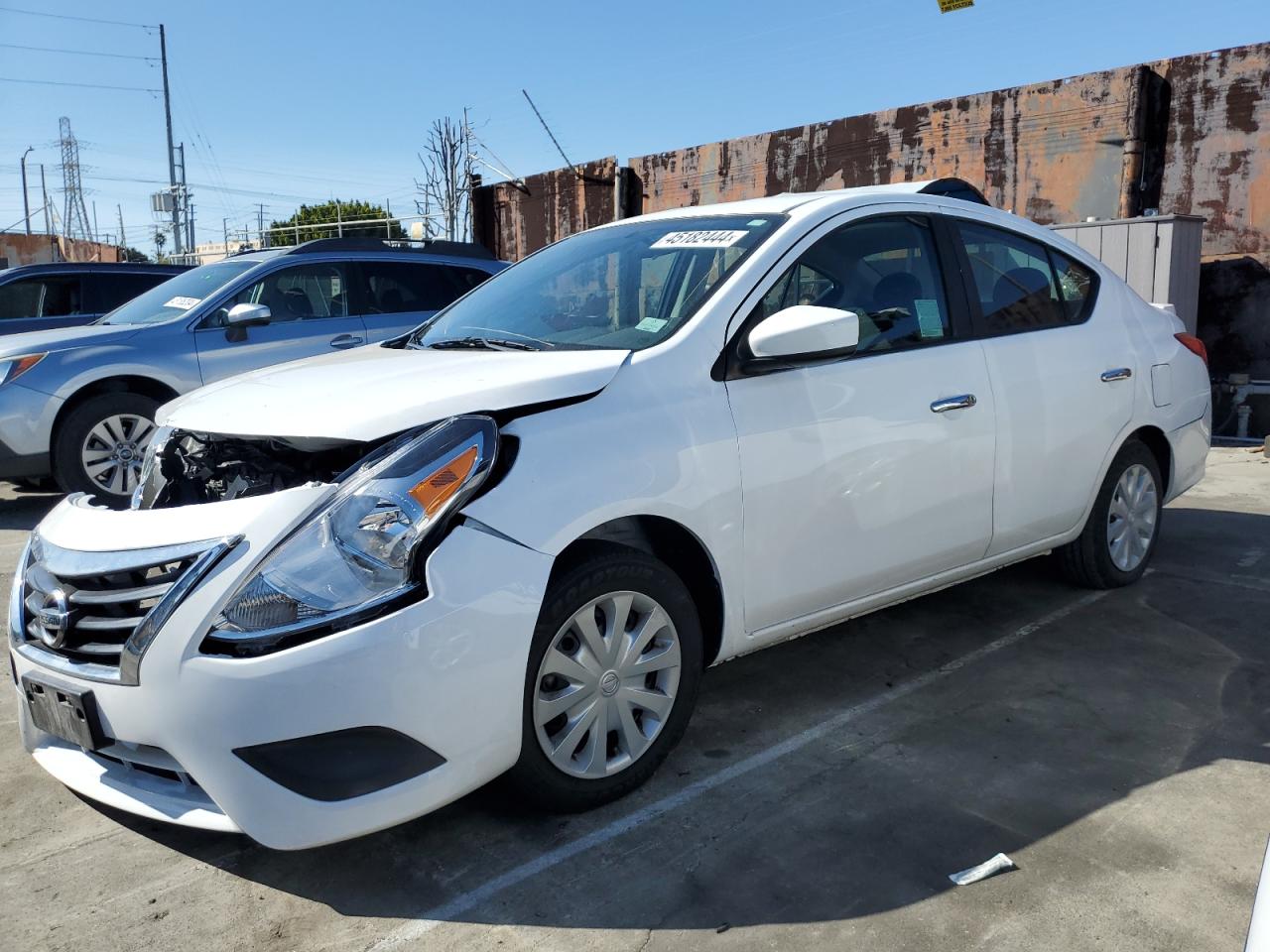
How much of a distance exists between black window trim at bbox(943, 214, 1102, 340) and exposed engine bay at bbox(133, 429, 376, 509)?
92.3 inches

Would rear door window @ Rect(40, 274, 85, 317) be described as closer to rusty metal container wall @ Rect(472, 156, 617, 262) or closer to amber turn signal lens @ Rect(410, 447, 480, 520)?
rusty metal container wall @ Rect(472, 156, 617, 262)

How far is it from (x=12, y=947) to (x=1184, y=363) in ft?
16.1

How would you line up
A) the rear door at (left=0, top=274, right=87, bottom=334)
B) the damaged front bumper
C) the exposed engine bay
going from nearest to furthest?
the damaged front bumper → the exposed engine bay → the rear door at (left=0, top=274, right=87, bottom=334)

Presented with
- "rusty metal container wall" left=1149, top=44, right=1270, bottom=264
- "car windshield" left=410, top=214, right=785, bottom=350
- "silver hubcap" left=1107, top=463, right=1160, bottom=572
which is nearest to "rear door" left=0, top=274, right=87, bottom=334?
"car windshield" left=410, top=214, right=785, bottom=350

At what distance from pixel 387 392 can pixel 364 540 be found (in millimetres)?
543

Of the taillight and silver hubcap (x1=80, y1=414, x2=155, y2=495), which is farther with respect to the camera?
silver hubcap (x1=80, y1=414, x2=155, y2=495)

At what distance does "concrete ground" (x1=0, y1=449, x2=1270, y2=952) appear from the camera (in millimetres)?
2447

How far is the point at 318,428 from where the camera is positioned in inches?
106

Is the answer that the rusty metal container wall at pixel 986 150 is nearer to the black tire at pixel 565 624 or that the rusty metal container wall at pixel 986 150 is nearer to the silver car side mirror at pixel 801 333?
the silver car side mirror at pixel 801 333

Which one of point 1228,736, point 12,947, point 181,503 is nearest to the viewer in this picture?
point 12,947

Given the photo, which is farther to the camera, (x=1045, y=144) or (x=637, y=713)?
(x=1045, y=144)

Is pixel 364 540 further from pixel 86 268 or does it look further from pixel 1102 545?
pixel 86 268

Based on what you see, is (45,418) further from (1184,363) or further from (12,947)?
(1184,363)

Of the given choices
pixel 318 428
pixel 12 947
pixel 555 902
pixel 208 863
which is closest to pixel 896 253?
pixel 318 428
